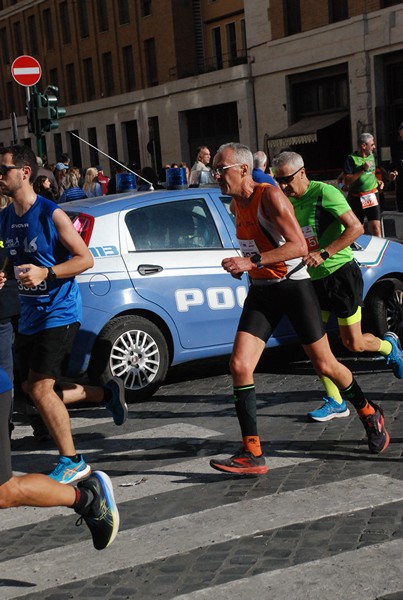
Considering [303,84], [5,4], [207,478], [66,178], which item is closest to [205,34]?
[303,84]

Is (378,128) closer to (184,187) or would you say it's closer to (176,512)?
(184,187)

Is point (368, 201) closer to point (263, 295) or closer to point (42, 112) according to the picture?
point (42, 112)

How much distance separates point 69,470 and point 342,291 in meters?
2.39

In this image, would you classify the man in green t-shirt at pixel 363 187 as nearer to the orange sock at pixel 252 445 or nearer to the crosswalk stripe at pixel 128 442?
the crosswalk stripe at pixel 128 442

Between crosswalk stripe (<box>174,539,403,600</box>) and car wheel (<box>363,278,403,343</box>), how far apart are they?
16.7ft

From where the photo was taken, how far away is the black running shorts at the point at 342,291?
7.30 m

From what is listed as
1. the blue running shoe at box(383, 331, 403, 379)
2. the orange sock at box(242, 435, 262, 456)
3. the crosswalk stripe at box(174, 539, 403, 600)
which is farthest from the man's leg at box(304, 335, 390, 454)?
the crosswalk stripe at box(174, 539, 403, 600)

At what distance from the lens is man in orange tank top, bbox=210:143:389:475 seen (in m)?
5.93

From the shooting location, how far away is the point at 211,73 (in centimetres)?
4441

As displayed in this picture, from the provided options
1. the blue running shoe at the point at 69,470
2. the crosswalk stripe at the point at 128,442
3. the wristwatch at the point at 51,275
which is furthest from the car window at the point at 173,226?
the blue running shoe at the point at 69,470

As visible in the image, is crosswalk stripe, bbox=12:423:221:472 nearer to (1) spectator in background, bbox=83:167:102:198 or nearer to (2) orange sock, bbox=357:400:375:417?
(2) orange sock, bbox=357:400:375:417

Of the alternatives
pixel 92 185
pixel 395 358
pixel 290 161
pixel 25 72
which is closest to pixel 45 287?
pixel 290 161

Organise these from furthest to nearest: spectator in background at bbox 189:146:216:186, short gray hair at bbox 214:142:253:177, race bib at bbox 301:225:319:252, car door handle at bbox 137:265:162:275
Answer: spectator in background at bbox 189:146:216:186 < car door handle at bbox 137:265:162:275 < race bib at bbox 301:225:319:252 < short gray hair at bbox 214:142:253:177

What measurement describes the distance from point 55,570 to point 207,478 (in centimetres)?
Answer: 154
